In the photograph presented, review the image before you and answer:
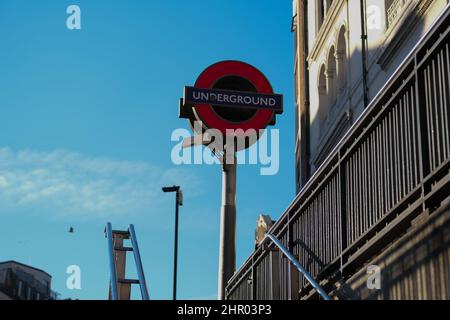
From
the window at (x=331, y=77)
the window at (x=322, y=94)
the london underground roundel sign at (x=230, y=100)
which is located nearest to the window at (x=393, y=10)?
the london underground roundel sign at (x=230, y=100)

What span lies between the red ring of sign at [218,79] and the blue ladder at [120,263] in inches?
386

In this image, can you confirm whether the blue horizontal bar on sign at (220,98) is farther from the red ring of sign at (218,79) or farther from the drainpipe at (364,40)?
the drainpipe at (364,40)

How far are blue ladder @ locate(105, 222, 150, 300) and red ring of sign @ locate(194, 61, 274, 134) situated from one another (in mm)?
9802

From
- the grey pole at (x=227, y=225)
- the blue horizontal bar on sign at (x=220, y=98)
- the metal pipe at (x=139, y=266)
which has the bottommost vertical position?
the metal pipe at (x=139, y=266)

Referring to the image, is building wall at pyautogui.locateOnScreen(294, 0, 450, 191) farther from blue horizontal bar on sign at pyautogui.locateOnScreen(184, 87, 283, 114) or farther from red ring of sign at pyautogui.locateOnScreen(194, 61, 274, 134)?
blue horizontal bar on sign at pyautogui.locateOnScreen(184, 87, 283, 114)

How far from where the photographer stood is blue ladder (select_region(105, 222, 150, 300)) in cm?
926

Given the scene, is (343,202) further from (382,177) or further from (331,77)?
(331,77)

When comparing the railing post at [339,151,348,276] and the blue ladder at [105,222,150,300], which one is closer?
the blue ladder at [105,222,150,300]

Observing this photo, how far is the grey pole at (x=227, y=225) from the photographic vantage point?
18.3 m

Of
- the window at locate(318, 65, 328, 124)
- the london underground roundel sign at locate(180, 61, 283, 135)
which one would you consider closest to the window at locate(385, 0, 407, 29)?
the london underground roundel sign at locate(180, 61, 283, 135)

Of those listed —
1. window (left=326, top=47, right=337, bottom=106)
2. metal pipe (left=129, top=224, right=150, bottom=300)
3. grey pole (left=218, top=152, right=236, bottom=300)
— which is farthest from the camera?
window (left=326, top=47, right=337, bottom=106)

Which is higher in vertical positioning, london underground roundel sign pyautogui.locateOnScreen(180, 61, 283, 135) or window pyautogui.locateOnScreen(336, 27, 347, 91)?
window pyautogui.locateOnScreen(336, 27, 347, 91)
